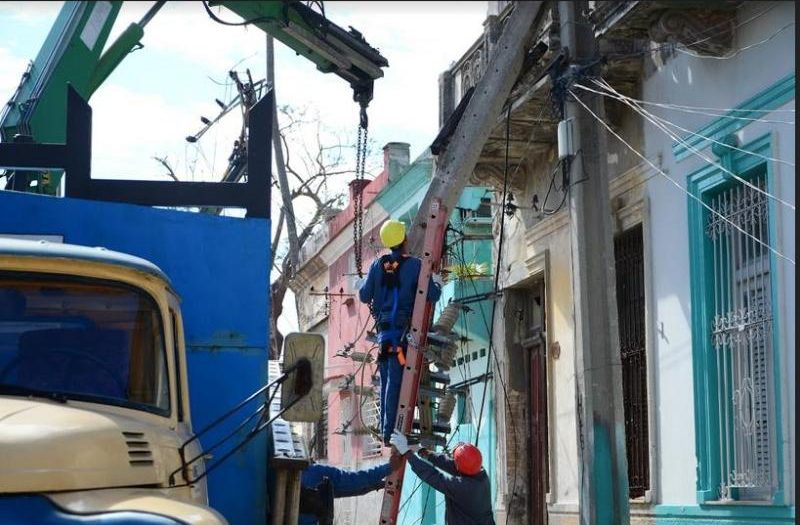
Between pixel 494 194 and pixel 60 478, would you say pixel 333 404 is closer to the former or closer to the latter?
pixel 494 194

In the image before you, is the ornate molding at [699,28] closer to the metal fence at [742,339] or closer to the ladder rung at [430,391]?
the metal fence at [742,339]

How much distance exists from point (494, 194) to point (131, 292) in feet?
36.2

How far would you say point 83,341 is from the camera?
539 cm

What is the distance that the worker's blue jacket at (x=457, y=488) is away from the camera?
8609 mm

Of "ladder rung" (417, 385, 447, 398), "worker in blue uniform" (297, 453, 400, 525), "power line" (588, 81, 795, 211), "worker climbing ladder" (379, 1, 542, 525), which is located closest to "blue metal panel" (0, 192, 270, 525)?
"worker in blue uniform" (297, 453, 400, 525)

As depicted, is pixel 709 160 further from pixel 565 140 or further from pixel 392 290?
pixel 392 290

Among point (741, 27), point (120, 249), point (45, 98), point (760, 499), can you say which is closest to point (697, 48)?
point (741, 27)

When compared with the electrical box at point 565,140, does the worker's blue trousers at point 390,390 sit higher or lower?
lower

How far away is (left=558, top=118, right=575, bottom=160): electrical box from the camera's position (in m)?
9.38

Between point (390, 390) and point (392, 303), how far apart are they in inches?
23.7

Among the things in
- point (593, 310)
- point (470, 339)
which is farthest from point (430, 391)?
point (470, 339)

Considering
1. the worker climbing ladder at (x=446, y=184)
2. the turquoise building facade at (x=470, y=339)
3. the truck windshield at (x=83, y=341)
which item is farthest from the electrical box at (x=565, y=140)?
the turquoise building facade at (x=470, y=339)

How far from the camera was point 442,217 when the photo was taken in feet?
30.0

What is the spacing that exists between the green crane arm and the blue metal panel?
254cm
